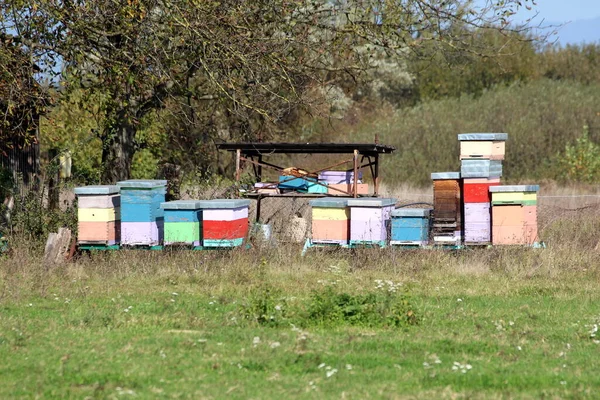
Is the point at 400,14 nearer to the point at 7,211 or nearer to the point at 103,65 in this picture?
the point at 103,65

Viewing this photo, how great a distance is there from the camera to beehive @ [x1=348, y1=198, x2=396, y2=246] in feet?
38.8

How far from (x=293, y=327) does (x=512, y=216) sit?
4.91 m

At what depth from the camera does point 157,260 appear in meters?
12.0

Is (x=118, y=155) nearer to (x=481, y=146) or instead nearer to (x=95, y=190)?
(x=95, y=190)

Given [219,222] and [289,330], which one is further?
[219,222]

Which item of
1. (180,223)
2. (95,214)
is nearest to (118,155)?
(95,214)

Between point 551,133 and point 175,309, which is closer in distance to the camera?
point 175,309

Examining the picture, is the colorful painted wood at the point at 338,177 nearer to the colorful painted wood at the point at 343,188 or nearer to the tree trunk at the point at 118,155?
the colorful painted wood at the point at 343,188

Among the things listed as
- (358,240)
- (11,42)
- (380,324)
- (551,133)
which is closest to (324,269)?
(358,240)

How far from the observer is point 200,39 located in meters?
12.6

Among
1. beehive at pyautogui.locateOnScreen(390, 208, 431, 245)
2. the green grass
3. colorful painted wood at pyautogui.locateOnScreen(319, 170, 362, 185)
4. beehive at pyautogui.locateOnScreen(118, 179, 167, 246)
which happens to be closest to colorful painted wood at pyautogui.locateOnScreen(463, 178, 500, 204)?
beehive at pyautogui.locateOnScreen(390, 208, 431, 245)

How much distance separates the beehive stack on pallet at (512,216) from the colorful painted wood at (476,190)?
0.14m

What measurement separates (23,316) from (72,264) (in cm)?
317

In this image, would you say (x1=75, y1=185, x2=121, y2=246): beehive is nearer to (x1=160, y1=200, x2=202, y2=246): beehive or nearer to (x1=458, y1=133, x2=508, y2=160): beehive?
(x1=160, y1=200, x2=202, y2=246): beehive
